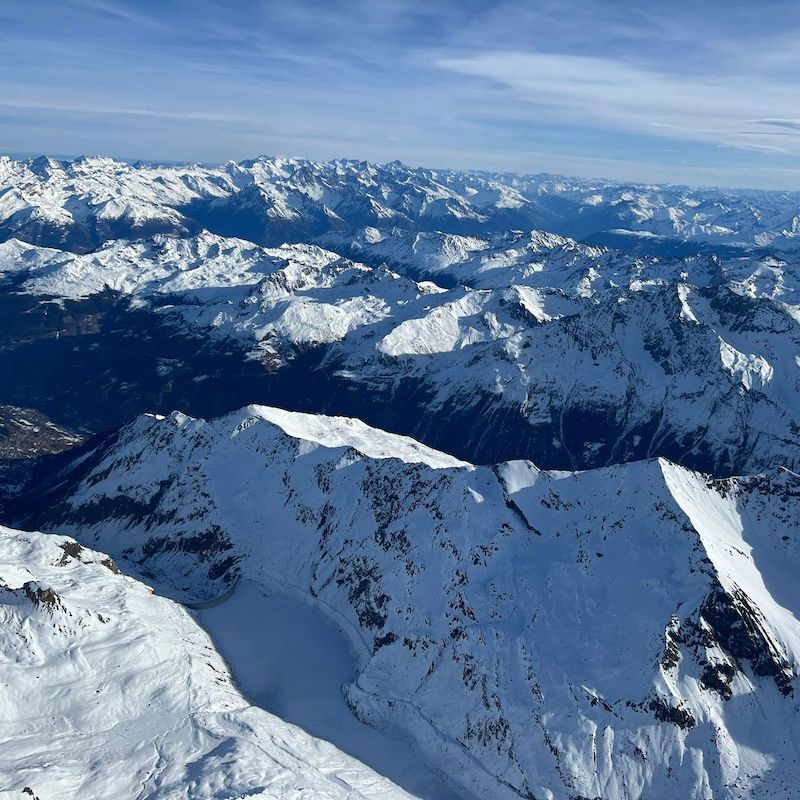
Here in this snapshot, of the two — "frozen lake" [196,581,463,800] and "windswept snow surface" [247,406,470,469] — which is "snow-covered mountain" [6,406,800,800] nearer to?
"frozen lake" [196,581,463,800]

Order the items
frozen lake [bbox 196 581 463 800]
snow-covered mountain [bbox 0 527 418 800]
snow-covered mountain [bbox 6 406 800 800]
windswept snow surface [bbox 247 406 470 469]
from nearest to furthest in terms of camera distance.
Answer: snow-covered mountain [bbox 0 527 418 800] < snow-covered mountain [bbox 6 406 800 800] < frozen lake [bbox 196 581 463 800] < windswept snow surface [bbox 247 406 470 469]

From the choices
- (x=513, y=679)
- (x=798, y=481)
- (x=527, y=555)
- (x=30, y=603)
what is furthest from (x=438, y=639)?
(x=798, y=481)

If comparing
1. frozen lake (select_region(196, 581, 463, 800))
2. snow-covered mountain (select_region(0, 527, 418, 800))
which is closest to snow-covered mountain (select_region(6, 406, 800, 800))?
frozen lake (select_region(196, 581, 463, 800))

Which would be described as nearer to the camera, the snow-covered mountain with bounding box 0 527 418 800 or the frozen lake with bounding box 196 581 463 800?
the snow-covered mountain with bounding box 0 527 418 800

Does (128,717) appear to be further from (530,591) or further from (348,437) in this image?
(348,437)

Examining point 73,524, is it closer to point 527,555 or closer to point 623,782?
point 527,555

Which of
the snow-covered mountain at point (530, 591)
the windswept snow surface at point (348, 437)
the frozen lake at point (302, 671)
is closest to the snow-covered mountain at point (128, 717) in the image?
the frozen lake at point (302, 671)

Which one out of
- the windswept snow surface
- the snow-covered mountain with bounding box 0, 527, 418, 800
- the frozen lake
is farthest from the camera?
the windswept snow surface
